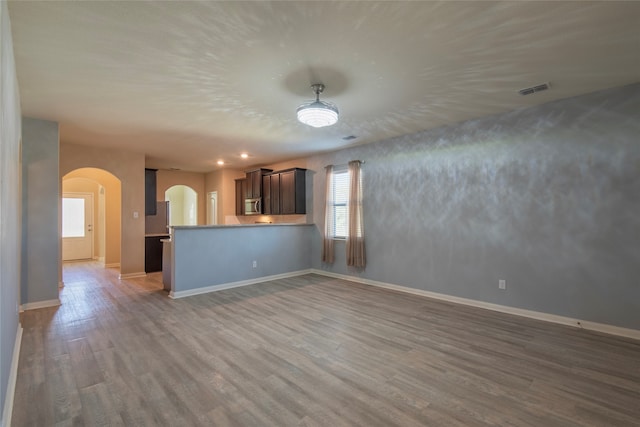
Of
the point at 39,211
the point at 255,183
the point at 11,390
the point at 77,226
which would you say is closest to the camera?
the point at 11,390

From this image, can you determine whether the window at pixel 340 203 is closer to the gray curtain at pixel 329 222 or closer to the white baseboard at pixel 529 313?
the gray curtain at pixel 329 222

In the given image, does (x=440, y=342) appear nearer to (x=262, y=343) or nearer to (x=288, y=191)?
(x=262, y=343)

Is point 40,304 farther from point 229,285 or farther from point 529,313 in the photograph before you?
point 529,313

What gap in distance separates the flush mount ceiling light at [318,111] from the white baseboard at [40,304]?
4395mm

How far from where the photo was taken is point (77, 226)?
885cm

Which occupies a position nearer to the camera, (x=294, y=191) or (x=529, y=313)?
(x=529, y=313)

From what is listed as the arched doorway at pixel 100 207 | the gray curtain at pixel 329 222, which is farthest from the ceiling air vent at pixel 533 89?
the arched doorway at pixel 100 207

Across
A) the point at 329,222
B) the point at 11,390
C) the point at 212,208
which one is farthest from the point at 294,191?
the point at 11,390

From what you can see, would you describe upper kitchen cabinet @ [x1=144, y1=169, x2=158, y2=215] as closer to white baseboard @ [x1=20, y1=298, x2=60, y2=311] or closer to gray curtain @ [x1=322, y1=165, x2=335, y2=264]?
white baseboard @ [x1=20, y1=298, x2=60, y2=311]

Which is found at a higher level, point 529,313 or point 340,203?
point 340,203

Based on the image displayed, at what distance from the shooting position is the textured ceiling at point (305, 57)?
6.61 feet

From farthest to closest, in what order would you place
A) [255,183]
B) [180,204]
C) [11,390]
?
[180,204]
[255,183]
[11,390]

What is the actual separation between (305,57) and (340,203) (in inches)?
149

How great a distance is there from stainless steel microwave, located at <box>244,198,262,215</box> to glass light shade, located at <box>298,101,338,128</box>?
4945 millimetres
